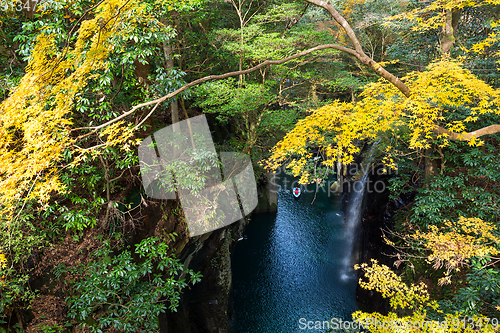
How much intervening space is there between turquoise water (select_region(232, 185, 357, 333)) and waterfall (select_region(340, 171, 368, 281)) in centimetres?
12

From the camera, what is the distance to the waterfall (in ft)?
43.2

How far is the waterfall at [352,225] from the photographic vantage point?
13.2 meters

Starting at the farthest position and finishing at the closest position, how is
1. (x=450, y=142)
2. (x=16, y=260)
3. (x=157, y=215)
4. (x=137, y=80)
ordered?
(x=450, y=142) < (x=157, y=215) < (x=137, y=80) < (x=16, y=260)

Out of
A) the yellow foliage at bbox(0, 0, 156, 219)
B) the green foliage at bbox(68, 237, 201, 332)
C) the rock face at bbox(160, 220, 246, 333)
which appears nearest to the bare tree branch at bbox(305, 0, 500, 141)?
the yellow foliage at bbox(0, 0, 156, 219)

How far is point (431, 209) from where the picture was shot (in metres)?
7.66

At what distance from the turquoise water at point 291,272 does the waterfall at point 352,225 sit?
12 cm

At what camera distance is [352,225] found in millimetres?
16094

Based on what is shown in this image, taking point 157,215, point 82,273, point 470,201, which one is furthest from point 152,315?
point 470,201

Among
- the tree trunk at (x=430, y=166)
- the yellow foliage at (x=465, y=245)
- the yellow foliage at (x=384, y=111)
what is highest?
the yellow foliage at (x=384, y=111)

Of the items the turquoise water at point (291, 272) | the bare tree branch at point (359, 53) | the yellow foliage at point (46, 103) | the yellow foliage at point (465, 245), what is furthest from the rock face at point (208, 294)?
the bare tree branch at point (359, 53)

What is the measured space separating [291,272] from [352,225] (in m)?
5.61

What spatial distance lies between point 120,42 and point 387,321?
8.56 metres

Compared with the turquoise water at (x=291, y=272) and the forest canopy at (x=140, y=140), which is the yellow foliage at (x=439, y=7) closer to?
the forest canopy at (x=140, y=140)

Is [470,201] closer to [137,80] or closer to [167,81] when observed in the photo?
[167,81]
